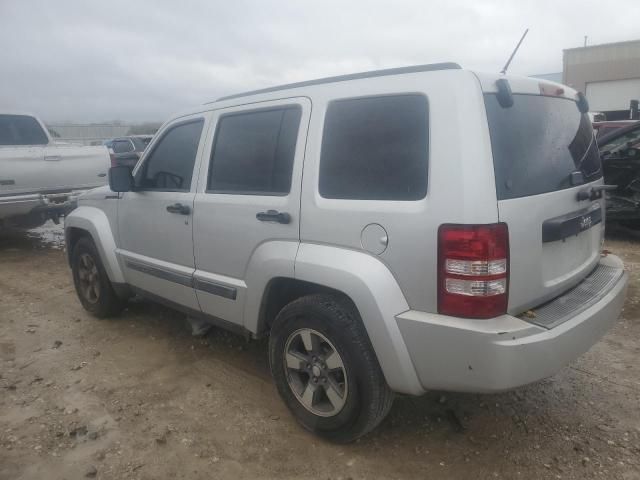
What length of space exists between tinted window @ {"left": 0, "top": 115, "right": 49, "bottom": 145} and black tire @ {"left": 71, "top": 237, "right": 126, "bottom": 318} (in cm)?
448

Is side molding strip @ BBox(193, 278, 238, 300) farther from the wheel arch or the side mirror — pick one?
the side mirror

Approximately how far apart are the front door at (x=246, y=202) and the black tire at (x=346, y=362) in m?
0.26

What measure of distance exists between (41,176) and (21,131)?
5.90 feet

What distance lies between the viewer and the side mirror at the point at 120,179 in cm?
390

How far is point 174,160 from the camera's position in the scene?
375 cm

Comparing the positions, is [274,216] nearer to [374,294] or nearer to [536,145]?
[374,294]

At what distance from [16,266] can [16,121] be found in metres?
2.75

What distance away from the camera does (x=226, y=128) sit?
3.36 m

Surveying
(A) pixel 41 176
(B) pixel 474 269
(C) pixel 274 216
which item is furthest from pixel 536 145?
(A) pixel 41 176

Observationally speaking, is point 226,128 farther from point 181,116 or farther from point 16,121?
point 16,121

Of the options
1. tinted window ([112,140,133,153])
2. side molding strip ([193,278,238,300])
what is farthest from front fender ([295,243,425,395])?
tinted window ([112,140,133,153])

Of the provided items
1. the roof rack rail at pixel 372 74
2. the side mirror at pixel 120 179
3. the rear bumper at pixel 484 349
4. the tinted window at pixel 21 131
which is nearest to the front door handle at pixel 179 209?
the side mirror at pixel 120 179

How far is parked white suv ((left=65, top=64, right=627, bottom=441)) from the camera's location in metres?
2.22

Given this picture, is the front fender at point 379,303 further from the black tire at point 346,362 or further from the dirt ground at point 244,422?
the dirt ground at point 244,422
